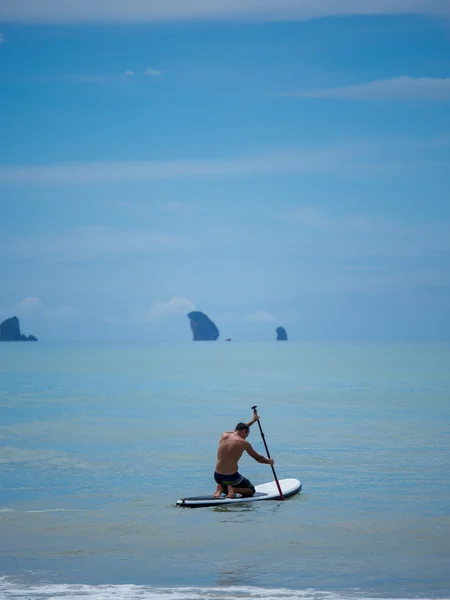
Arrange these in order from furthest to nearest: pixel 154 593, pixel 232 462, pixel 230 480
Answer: pixel 230 480
pixel 232 462
pixel 154 593

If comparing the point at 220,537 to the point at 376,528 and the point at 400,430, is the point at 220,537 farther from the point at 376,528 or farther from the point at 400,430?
the point at 400,430

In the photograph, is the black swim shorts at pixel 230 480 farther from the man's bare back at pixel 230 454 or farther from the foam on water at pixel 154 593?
the foam on water at pixel 154 593

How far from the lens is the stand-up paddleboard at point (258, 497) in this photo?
1638 centimetres

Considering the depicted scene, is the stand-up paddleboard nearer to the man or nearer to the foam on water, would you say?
the man

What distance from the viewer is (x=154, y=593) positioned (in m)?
11.1

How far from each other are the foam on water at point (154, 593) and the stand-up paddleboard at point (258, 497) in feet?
16.3

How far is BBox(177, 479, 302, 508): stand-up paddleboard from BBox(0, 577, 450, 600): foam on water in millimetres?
4967

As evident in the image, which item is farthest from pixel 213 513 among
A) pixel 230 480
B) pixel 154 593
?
pixel 154 593

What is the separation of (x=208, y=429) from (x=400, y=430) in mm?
6920

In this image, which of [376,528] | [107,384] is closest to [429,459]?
[376,528]

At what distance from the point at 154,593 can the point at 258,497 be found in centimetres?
606

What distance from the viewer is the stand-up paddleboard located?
1638 centimetres

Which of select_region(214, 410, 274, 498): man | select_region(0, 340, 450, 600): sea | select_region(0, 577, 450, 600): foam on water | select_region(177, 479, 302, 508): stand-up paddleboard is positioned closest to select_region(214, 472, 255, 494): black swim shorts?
select_region(214, 410, 274, 498): man

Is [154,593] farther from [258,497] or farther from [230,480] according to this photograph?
A: [258,497]
